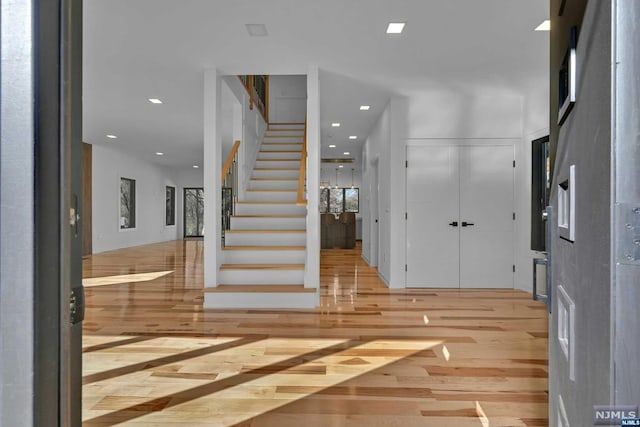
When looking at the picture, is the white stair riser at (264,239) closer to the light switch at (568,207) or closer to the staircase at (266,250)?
the staircase at (266,250)

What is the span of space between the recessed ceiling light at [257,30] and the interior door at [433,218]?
290 cm

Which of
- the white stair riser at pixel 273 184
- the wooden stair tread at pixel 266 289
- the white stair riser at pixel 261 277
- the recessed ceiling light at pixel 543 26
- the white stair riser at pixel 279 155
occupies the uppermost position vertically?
the recessed ceiling light at pixel 543 26

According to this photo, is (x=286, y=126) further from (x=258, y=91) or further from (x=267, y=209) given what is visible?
(x=267, y=209)

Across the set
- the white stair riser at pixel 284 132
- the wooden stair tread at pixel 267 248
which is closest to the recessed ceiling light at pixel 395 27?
the wooden stair tread at pixel 267 248

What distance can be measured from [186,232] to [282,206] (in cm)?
1158

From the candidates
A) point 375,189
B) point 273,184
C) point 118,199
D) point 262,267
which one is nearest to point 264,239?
point 262,267

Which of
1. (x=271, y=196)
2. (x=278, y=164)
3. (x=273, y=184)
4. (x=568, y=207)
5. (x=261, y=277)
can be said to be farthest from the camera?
(x=278, y=164)

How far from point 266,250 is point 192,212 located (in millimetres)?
12262

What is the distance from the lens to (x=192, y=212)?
53.3 feet

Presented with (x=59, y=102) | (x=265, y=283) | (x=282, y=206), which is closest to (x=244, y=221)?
(x=282, y=206)

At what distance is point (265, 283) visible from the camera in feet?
15.5

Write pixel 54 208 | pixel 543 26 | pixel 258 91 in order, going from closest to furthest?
pixel 54 208 → pixel 543 26 → pixel 258 91

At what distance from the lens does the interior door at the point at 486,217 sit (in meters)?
5.63

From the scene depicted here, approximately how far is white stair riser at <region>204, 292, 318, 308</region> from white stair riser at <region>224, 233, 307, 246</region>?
0.97 metres
